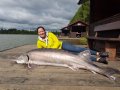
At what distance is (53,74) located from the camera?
234 inches

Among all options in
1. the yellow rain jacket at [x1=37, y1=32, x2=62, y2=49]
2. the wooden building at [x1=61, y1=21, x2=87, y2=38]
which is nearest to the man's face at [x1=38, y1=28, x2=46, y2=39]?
the yellow rain jacket at [x1=37, y1=32, x2=62, y2=49]

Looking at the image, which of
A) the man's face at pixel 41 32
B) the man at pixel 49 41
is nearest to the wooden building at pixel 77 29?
the man at pixel 49 41

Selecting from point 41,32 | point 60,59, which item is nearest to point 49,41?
point 41,32

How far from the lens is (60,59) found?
274 inches

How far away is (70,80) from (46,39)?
2885 mm

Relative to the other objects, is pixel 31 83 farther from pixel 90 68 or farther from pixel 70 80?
pixel 90 68

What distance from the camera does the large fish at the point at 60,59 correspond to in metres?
6.49

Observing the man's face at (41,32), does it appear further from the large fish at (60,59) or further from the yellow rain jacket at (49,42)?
the large fish at (60,59)

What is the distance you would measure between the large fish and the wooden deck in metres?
0.19

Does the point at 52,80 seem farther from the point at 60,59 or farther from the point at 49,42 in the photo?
the point at 49,42

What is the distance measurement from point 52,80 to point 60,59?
1656mm

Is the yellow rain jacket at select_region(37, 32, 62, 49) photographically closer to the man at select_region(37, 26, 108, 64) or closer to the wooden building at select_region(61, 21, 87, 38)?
the man at select_region(37, 26, 108, 64)

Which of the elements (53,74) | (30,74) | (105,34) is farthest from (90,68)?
(105,34)

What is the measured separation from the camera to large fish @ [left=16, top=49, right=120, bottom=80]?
6488mm
